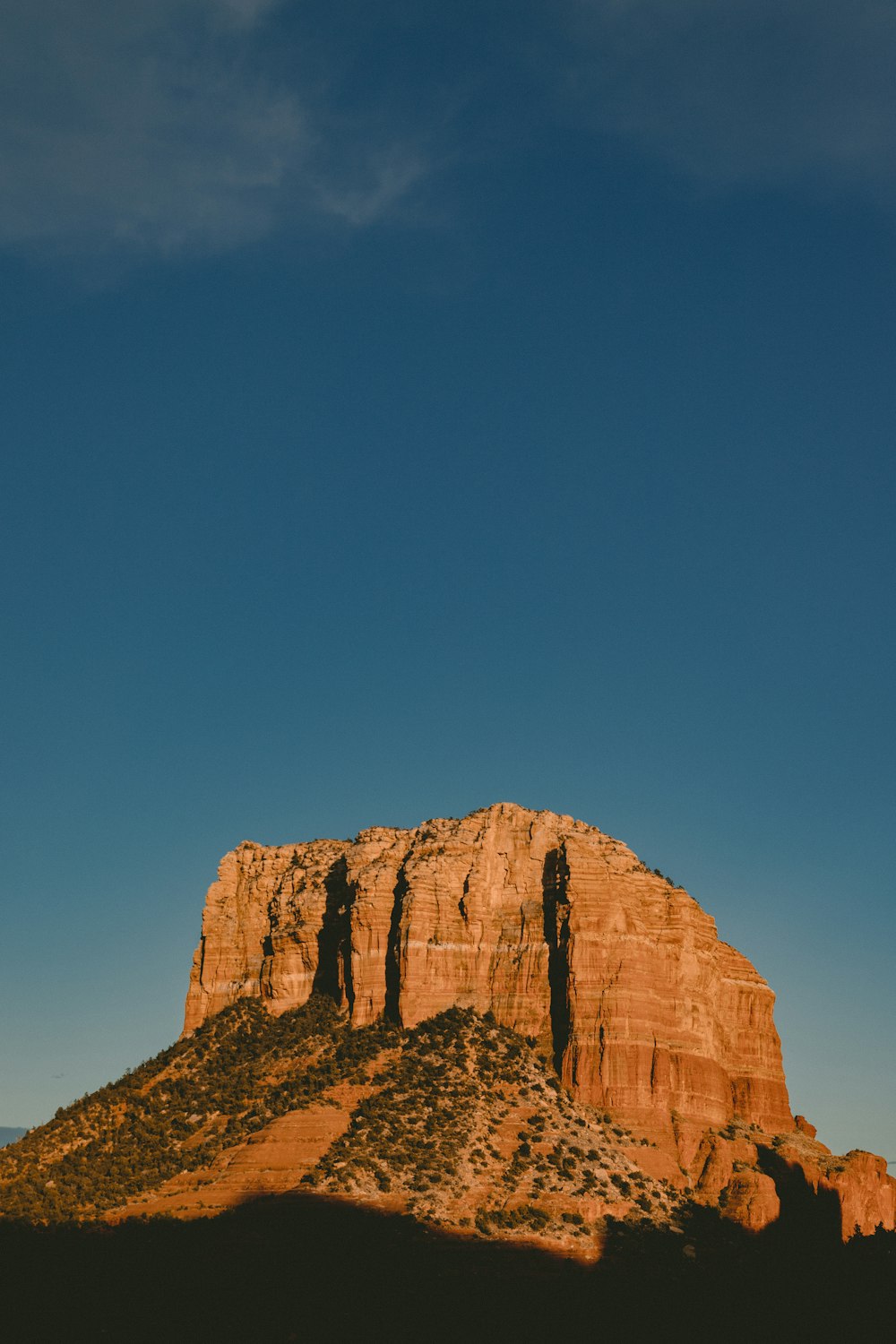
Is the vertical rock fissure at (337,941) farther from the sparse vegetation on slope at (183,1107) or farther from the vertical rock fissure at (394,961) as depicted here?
the vertical rock fissure at (394,961)

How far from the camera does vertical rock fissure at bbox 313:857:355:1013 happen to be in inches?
4476

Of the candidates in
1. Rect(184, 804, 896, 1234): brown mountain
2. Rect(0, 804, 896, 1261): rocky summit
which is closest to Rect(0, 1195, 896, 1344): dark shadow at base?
Rect(0, 804, 896, 1261): rocky summit

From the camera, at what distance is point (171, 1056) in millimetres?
115812

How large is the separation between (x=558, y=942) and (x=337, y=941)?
68.1 ft

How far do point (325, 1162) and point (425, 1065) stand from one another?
1375cm

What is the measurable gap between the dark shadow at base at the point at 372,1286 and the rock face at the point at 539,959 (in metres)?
16.8

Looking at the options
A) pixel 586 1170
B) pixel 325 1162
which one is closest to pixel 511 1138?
pixel 586 1170

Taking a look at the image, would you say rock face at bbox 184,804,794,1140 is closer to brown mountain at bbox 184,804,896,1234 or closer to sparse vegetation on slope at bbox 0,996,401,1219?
brown mountain at bbox 184,804,896,1234

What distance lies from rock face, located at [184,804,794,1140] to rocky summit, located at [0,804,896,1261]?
0.19m

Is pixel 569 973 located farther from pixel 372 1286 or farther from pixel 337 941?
pixel 372 1286

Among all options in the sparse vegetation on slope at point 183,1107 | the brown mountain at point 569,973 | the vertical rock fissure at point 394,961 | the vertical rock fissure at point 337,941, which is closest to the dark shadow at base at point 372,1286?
the sparse vegetation on slope at point 183,1107

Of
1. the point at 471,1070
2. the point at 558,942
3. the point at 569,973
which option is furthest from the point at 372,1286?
the point at 558,942

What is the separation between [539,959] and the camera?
109750 millimetres

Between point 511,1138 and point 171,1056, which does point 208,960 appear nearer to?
point 171,1056
